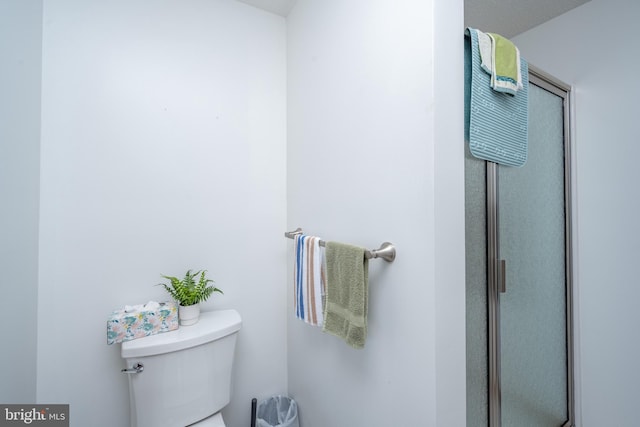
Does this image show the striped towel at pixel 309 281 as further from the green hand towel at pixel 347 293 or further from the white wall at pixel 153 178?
the white wall at pixel 153 178

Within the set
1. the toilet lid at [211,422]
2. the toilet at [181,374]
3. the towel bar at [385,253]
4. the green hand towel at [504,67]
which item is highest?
the green hand towel at [504,67]

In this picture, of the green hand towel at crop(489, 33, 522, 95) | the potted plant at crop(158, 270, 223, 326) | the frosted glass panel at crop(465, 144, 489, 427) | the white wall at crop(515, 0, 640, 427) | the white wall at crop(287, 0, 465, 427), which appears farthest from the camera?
the white wall at crop(515, 0, 640, 427)

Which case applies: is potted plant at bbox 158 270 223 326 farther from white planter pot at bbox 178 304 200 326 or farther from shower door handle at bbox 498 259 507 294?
shower door handle at bbox 498 259 507 294

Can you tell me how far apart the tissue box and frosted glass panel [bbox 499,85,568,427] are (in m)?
1.34

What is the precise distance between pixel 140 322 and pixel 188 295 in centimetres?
19

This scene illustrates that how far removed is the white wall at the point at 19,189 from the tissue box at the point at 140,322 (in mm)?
257

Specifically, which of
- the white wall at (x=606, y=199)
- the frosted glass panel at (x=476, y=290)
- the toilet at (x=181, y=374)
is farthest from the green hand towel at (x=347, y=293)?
the white wall at (x=606, y=199)

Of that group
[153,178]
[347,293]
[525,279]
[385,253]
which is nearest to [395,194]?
[385,253]

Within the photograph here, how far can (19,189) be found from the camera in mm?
948

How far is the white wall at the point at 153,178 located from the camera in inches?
43.0

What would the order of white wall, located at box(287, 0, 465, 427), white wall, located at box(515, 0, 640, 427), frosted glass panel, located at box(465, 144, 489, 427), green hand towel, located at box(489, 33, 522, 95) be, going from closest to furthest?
white wall, located at box(287, 0, 465, 427)
green hand towel, located at box(489, 33, 522, 95)
frosted glass panel, located at box(465, 144, 489, 427)
white wall, located at box(515, 0, 640, 427)

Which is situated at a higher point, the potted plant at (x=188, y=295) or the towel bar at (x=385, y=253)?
the towel bar at (x=385, y=253)

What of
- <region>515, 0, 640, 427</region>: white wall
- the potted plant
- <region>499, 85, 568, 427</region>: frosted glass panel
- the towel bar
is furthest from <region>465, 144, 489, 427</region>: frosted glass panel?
the potted plant

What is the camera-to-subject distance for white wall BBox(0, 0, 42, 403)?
0.87m
